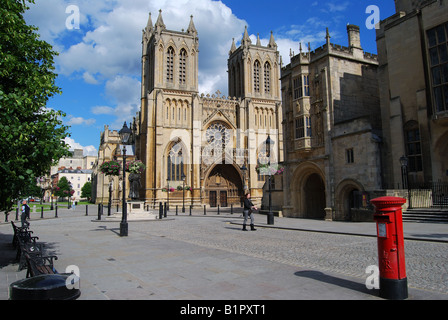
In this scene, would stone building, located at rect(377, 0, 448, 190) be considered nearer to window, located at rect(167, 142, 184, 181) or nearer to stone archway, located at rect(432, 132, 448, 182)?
stone archway, located at rect(432, 132, 448, 182)

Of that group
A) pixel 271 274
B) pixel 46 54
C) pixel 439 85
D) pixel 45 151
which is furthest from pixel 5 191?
pixel 439 85

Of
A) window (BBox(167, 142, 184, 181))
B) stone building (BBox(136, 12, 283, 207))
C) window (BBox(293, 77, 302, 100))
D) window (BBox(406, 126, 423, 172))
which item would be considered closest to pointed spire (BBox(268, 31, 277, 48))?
stone building (BBox(136, 12, 283, 207))

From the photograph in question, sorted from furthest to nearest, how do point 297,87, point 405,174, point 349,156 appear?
point 297,87
point 349,156
point 405,174

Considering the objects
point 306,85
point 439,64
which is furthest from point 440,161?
point 306,85

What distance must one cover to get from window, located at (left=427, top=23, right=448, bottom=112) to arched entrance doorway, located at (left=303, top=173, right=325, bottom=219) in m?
10.6

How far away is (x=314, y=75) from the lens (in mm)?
25797

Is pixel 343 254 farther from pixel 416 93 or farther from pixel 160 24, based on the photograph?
pixel 160 24

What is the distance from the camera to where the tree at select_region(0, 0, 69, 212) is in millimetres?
6578

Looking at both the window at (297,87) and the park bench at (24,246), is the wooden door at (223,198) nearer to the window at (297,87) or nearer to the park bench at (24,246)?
the window at (297,87)

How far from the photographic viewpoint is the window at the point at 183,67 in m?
49.8

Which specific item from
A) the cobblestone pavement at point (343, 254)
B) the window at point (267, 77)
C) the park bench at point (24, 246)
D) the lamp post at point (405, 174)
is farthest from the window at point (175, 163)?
the park bench at point (24, 246)

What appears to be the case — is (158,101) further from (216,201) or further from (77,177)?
(77,177)

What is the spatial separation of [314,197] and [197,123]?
2563cm

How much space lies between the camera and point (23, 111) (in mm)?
6941
